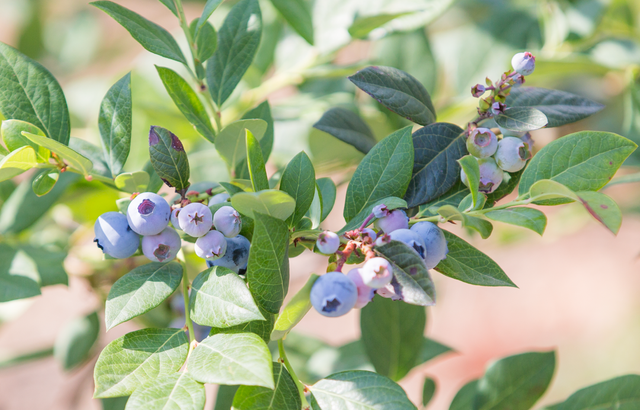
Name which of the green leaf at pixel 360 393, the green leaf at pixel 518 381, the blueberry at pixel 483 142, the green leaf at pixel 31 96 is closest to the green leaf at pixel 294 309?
the green leaf at pixel 360 393

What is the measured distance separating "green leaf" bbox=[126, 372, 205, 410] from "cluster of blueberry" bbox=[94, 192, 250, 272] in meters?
0.11

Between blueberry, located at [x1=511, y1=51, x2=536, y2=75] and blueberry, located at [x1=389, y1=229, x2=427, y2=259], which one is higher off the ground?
blueberry, located at [x1=511, y1=51, x2=536, y2=75]

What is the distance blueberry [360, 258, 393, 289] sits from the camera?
404 mm

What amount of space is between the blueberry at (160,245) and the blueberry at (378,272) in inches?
7.9

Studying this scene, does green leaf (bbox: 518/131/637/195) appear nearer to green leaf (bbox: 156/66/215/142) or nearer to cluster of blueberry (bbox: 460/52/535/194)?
cluster of blueberry (bbox: 460/52/535/194)

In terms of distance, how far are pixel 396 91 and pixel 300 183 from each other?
0.14 metres

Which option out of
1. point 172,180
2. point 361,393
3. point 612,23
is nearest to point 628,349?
point 612,23

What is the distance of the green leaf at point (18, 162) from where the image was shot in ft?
1.53

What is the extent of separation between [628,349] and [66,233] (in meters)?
2.65

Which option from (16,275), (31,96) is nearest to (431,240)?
(31,96)

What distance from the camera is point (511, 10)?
109 centimetres

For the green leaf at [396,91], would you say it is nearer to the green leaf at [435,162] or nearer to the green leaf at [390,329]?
the green leaf at [435,162]

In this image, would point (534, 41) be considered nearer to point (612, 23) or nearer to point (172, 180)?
point (612, 23)

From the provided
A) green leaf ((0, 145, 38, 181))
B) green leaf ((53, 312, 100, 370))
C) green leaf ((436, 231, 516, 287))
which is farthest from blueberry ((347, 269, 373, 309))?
green leaf ((53, 312, 100, 370))
